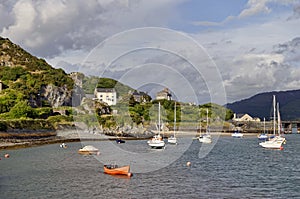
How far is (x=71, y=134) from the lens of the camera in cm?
12850

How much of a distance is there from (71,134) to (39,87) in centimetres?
4629

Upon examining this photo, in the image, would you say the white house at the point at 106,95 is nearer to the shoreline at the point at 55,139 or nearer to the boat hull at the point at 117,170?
the shoreline at the point at 55,139

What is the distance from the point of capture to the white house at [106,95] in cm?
17800

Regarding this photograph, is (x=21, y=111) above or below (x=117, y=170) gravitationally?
above

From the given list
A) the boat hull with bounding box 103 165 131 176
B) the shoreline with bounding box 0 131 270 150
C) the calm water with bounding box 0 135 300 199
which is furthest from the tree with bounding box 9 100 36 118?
the boat hull with bounding box 103 165 131 176

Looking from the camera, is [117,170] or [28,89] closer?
[117,170]

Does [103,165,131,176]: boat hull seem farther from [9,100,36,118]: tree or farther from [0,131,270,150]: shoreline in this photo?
[9,100,36,118]: tree

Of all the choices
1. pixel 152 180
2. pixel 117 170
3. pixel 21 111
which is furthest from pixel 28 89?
pixel 152 180

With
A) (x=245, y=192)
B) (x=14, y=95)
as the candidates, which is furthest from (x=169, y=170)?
(x=14, y=95)

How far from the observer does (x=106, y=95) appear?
183 metres

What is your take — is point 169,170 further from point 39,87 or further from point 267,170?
point 39,87

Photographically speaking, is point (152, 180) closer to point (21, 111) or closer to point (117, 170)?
point (117, 170)

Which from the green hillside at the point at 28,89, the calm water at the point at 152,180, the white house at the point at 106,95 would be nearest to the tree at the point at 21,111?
the green hillside at the point at 28,89

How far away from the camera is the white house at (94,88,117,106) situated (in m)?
178
